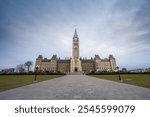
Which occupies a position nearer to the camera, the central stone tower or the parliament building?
the central stone tower

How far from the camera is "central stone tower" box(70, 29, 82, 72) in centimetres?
12877

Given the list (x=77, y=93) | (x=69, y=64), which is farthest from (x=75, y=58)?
(x=77, y=93)

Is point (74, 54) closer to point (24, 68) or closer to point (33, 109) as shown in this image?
point (24, 68)

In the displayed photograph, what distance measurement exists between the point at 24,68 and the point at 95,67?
7209 centimetres

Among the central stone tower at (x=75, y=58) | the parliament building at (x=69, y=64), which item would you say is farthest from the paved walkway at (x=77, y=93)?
the parliament building at (x=69, y=64)

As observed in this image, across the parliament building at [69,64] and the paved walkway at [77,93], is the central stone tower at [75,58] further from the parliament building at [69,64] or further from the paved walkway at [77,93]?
the paved walkway at [77,93]

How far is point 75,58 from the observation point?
131125 millimetres

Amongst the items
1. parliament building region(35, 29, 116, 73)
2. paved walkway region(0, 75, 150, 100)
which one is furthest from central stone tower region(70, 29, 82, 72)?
paved walkway region(0, 75, 150, 100)

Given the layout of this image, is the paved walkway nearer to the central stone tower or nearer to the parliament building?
the central stone tower

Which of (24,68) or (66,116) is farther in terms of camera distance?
(24,68)

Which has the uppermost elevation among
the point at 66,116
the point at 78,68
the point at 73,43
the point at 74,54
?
the point at 73,43

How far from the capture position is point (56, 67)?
6309 inches

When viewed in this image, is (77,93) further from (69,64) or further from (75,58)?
(69,64)

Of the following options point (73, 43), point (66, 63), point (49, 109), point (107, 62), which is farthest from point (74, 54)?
point (49, 109)
